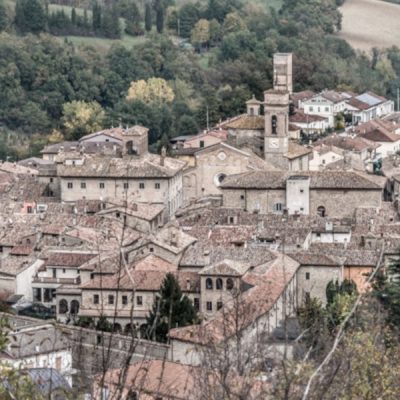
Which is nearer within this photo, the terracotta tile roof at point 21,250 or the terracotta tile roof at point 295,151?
the terracotta tile roof at point 21,250

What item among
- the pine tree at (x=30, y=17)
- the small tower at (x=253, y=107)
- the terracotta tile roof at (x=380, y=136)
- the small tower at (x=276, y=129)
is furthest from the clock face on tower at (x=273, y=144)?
the pine tree at (x=30, y=17)

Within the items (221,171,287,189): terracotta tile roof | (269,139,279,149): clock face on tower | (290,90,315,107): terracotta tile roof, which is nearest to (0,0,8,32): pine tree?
(290,90,315,107): terracotta tile roof

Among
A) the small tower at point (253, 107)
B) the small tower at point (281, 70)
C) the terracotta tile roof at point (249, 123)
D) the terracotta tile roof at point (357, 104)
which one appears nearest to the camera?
the terracotta tile roof at point (249, 123)

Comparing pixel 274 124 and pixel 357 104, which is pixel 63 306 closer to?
pixel 274 124

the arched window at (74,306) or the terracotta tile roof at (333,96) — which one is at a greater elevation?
the arched window at (74,306)

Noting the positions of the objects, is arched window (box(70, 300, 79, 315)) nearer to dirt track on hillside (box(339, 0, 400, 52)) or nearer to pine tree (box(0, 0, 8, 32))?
pine tree (box(0, 0, 8, 32))

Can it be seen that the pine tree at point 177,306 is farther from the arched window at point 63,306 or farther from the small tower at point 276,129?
the small tower at point 276,129
